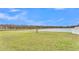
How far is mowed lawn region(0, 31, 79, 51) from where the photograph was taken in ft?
7.78

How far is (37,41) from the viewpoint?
239 cm

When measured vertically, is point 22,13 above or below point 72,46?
above

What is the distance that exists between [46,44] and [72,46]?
0.33 metres

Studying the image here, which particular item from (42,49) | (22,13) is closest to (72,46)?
(42,49)

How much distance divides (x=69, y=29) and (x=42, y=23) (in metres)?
0.36

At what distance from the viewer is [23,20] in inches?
94.2

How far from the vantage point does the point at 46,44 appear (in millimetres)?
2385

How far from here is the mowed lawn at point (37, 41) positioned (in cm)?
237
